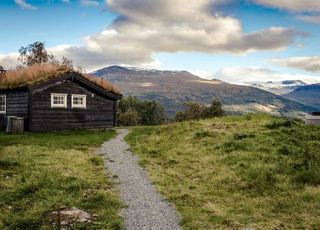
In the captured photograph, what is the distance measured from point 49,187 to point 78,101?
24.8 meters

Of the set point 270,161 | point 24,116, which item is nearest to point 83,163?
point 270,161

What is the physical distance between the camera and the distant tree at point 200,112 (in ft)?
279

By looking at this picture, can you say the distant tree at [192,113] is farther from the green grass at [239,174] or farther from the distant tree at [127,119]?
the green grass at [239,174]

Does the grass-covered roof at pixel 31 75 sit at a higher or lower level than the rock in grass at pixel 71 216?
higher

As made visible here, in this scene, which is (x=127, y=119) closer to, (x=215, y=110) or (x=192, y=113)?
(x=192, y=113)

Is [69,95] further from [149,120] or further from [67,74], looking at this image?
[149,120]

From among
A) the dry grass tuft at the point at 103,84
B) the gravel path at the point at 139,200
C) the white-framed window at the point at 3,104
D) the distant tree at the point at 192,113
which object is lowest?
the gravel path at the point at 139,200

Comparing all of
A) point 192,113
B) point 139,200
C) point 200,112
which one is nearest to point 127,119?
point 192,113

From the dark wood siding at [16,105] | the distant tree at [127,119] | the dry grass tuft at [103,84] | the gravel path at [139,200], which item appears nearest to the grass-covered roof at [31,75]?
the dark wood siding at [16,105]

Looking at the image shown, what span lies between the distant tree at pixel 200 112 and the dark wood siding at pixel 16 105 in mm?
49096

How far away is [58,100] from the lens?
3812 centimetres

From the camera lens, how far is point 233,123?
36.0m

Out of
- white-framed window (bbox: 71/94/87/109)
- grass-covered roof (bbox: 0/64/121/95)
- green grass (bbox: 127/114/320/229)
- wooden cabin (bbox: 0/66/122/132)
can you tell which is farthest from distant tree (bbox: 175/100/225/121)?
green grass (bbox: 127/114/320/229)

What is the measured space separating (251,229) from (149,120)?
8719 cm
